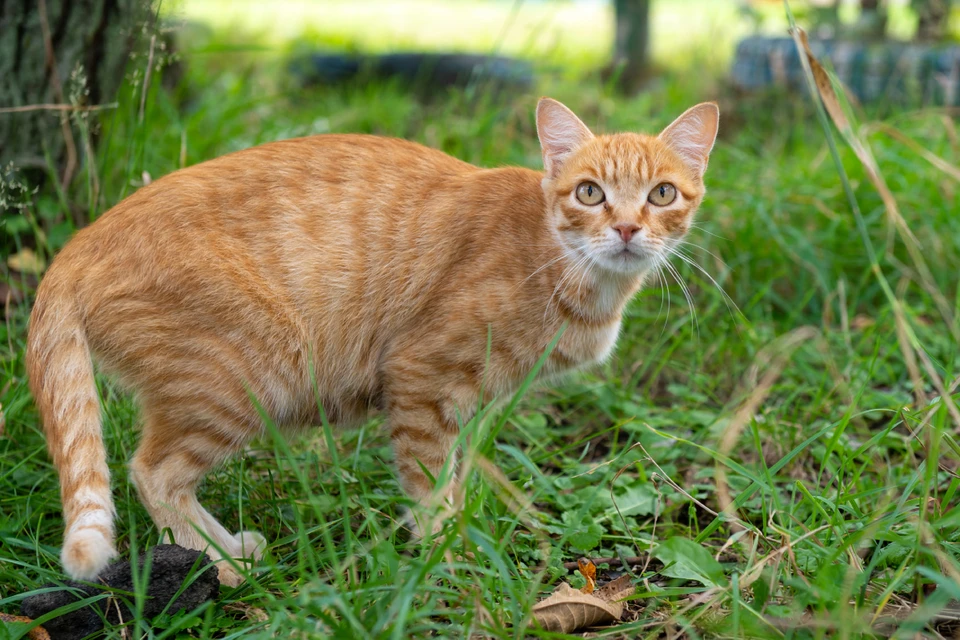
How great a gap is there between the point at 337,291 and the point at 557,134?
933 millimetres

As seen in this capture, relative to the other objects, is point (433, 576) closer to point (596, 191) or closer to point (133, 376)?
point (133, 376)

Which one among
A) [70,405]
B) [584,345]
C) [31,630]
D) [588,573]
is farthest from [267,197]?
[588,573]

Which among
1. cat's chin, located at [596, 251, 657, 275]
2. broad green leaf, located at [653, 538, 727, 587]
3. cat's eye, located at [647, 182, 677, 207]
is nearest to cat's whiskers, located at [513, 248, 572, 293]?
cat's chin, located at [596, 251, 657, 275]

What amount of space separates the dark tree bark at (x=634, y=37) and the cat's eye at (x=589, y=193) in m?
6.02

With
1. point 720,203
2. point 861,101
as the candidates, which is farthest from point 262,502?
point 861,101

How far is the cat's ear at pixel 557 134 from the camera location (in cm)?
298

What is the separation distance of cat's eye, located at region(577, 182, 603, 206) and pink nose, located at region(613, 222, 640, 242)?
178mm

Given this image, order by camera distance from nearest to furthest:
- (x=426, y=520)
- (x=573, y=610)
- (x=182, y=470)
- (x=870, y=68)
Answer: (x=573, y=610) → (x=426, y=520) → (x=182, y=470) → (x=870, y=68)

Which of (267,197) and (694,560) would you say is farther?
(267,197)

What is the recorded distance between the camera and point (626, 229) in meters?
2.69

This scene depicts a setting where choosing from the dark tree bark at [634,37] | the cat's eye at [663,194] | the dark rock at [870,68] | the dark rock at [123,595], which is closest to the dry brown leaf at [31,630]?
the dark rock at [123,595]

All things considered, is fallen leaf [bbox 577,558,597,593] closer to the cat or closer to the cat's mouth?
the cat

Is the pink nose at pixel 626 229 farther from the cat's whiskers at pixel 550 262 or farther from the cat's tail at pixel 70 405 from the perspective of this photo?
the cat's tail at pixel 70 405

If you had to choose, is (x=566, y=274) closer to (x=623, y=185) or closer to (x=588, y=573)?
(x=623, y=185)
